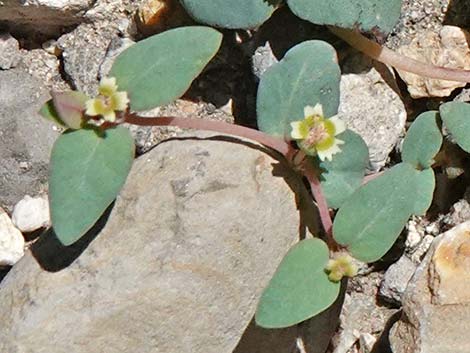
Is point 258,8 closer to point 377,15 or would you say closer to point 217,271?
point 377,15

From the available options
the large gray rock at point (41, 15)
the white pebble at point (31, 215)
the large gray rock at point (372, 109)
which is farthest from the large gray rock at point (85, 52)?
the large gray rock at point (372, 109)

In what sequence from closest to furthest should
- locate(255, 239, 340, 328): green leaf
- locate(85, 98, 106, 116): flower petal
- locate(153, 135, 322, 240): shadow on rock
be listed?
locate(255, 239, 340, 328): green leaf, locate(85, 98, 106, 116): flower petal, locate(153, 135, 322, 240): shadow on rock

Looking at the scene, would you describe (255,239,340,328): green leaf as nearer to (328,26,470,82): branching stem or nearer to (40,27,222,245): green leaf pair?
(40,27,222,245): green leaf pair

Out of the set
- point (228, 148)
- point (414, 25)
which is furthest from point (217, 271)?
point (414, 25)

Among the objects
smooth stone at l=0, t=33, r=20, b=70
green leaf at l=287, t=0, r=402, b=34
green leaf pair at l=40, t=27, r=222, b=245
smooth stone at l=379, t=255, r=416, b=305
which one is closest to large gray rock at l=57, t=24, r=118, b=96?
smooth stone at l=0, t=33, r=20, b=70

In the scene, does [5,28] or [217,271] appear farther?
[5,28]

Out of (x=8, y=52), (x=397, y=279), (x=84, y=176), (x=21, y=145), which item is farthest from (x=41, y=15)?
(x=397, y=279)
